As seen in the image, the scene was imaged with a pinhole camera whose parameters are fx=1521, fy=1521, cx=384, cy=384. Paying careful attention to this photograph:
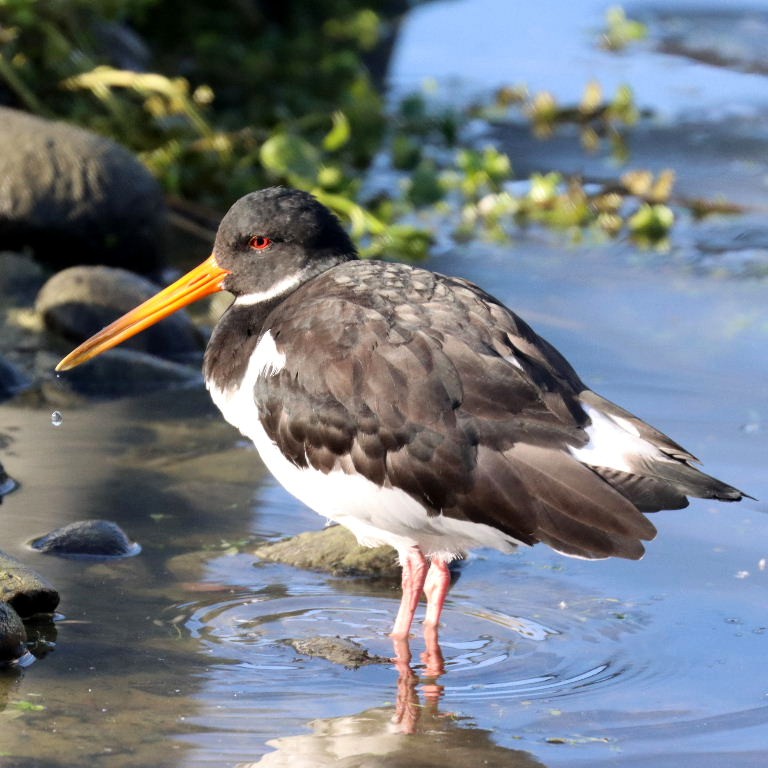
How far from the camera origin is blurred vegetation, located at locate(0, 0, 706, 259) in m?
8.28

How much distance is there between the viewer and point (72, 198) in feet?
24.6

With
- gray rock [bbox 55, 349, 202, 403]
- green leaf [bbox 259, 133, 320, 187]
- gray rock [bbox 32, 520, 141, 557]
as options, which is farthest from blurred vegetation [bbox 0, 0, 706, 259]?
gray rock [bbox 32, 520, 141, 557]

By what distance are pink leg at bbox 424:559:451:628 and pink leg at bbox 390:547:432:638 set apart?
0.10ft

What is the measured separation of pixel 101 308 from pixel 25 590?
266 centimetres

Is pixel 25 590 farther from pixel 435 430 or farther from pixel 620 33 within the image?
pixel 620 33

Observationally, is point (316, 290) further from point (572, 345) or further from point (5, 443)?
point (572, 345)

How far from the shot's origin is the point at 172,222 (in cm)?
817

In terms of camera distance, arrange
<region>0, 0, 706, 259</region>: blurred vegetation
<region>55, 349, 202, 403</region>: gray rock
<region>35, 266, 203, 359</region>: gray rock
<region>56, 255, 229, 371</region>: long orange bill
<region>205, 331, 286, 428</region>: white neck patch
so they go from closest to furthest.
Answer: <region>205, 331, 286, 428</region>: white neck patch, <region>56, 255, 229, 371</region>: long orange bill, <region>55, 349, 202, 403</region>: gray rock, <region>35, 266, 203, 359</region>: gray rock, <region>0, 0, 706, 259</region>: blurred vegetation

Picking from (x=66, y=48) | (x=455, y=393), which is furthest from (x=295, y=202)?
(x=66, y=48)

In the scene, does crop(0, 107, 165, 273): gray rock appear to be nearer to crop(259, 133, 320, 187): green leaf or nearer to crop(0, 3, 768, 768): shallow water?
crop(259, 133, 320, 187): green leaf

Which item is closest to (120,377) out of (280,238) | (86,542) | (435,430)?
(86,542)

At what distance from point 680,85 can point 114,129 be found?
206 inches

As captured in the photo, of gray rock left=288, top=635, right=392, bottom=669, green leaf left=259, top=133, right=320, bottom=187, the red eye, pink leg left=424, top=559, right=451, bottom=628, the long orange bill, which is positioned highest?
the red eye

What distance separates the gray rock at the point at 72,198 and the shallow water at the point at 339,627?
1497mm
